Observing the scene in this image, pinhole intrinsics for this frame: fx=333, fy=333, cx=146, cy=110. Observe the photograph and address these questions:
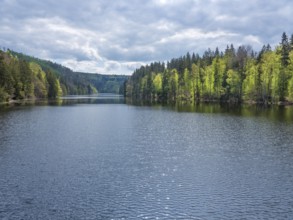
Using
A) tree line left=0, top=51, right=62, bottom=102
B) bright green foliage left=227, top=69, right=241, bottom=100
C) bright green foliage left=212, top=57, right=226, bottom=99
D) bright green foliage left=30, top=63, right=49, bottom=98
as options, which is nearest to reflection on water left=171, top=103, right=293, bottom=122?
bright green foliage left=227, top=69, right=241, bottom=100

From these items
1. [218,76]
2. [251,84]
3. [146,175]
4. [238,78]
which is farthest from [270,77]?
[146,175]

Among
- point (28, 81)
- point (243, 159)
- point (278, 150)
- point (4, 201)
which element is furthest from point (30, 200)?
point (28, 81)

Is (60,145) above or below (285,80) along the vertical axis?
below

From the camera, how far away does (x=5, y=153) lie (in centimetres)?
3562

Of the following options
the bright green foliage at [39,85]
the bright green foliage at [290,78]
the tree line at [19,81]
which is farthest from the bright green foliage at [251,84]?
the bright green foliage at [39,85]

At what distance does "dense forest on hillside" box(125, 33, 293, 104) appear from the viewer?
115 metres

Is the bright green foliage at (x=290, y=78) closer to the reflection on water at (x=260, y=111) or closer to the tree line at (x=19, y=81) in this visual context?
the reflection on water at (x=260, y=111)

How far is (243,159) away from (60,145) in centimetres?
2166

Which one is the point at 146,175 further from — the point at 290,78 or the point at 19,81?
the point at 19,81

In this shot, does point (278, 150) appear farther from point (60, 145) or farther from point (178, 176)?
point (60, 145)

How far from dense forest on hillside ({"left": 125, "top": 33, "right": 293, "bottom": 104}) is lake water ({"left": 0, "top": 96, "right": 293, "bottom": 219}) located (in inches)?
2830

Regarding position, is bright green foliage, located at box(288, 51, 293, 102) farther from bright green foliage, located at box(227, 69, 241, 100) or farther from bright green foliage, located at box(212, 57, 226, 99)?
bright green foliage, located at box(212, 57, 226, 99)

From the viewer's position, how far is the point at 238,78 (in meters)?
133

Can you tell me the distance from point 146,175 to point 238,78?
112494 mm
